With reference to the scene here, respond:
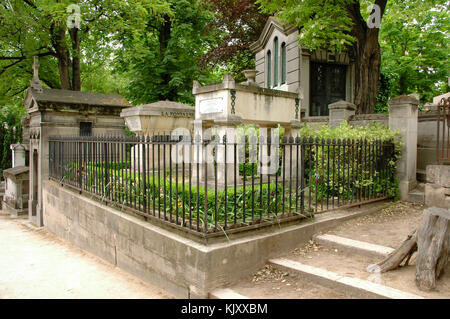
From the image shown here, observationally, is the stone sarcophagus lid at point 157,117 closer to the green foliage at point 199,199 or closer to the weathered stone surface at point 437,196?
the green foliage at point 199,199

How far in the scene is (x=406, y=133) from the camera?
24.4 ft

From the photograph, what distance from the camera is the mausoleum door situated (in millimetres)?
16391

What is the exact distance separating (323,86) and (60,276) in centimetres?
1424

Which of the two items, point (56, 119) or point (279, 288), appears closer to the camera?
point (279, 288)

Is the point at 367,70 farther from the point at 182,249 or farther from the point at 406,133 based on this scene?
the point at 182,249

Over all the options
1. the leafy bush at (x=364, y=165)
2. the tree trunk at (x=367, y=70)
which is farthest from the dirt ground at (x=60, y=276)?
the tree trunk at (x=367, y=70)

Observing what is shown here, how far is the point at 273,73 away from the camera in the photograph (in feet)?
59.7

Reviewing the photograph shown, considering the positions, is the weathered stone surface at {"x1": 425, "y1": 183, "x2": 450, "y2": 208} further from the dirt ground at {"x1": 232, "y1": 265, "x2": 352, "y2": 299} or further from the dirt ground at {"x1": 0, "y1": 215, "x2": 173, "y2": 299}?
the dirt ground at {"x1": 0, "y1": 215, "x2": 173, "y2": 299}

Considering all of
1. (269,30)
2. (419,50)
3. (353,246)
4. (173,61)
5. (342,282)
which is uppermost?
(269,30)

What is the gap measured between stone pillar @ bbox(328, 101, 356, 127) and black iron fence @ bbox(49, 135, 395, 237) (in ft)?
9.92

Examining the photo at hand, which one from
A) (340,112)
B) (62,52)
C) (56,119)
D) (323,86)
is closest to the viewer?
(340,112)

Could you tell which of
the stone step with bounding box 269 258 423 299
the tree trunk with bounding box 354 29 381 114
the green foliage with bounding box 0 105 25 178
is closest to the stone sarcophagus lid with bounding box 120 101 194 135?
the stone step with bounding box 269 258 423 299

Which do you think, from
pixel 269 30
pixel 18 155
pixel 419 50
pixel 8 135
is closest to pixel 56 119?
pixel 18 155
